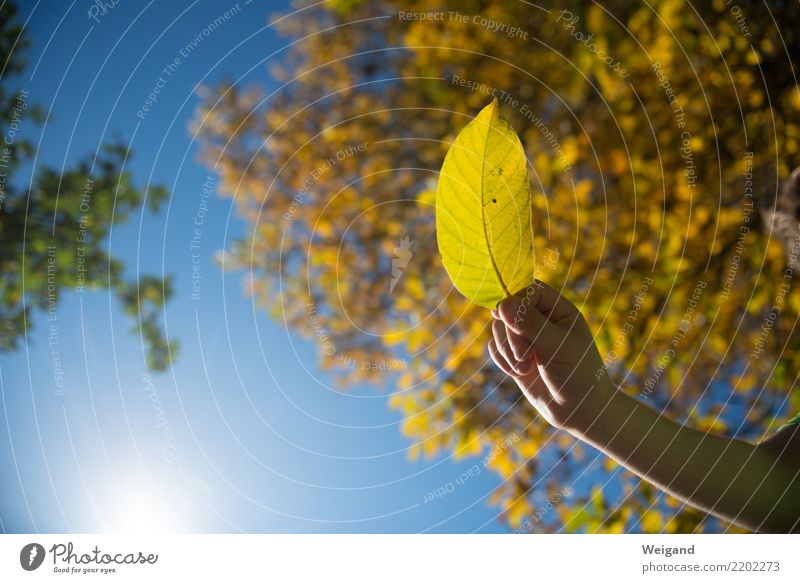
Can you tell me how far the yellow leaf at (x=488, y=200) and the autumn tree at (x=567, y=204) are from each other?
22cm

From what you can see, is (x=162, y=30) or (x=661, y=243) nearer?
(x=162, y=30)

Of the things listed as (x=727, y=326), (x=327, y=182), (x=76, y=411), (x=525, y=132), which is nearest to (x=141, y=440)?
(x=76, y=411)

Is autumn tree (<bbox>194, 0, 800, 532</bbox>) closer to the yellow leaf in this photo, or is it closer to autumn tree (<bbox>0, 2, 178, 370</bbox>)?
autumn tree (<bbox>0, 2, 178, 370</bbox>)

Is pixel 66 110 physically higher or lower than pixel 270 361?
higher

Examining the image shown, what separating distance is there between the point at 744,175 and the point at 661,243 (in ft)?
0.38

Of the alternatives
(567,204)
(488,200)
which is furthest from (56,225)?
(567,204)

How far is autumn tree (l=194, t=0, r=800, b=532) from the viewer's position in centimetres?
58

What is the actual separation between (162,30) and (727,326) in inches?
25.4

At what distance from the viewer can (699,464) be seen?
464 mm

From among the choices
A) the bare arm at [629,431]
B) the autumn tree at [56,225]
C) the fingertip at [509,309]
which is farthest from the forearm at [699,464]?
the autumn tree at [56,225]

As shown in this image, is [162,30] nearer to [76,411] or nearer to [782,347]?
[76,411]

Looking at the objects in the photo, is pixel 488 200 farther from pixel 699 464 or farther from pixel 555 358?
pixel 699 464

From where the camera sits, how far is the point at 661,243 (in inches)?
25.8
